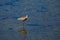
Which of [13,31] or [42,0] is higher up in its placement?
[42,0]

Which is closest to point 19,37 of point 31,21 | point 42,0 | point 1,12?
point 31,21

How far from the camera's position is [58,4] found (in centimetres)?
176

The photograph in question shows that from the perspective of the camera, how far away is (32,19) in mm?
1748

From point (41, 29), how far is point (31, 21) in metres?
0.15

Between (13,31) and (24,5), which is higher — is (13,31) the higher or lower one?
the lower one

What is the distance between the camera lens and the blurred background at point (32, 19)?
1.74m

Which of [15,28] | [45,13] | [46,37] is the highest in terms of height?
[45,13]

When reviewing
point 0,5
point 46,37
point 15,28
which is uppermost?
point 0,5

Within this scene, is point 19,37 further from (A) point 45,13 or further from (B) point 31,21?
(A) point 45,13

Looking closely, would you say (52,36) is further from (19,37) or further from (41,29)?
(19,37)

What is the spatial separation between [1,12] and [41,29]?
20.0 inches

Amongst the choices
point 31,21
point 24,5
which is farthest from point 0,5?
point 31,21

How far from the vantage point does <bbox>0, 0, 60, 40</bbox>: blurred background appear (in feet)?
5.69

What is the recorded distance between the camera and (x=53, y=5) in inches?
69.6
